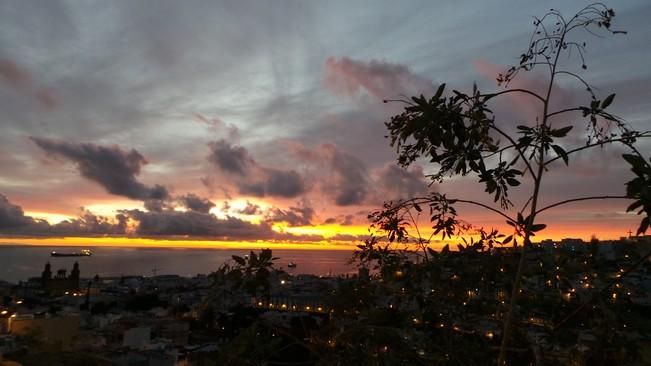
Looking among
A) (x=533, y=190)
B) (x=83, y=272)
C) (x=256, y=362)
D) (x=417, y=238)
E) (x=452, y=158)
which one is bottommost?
(x=83, y=272)

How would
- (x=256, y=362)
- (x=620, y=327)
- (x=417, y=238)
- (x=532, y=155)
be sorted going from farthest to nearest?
(x=417, y=238), (x=620, y=327), (x=256, y=362), (x=532, y=155)

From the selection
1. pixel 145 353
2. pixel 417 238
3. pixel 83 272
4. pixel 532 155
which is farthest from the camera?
pixel 83 272

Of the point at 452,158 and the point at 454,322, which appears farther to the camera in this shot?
the point at 454,322

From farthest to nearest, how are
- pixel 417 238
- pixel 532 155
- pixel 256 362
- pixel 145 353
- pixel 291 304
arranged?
pixel 291 304 < pixel 145 353 < pixel 417 238 < pixel 256 362 < pixel 532 155

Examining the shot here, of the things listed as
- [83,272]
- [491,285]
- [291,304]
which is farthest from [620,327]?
[83,272]

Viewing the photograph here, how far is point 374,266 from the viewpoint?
259 centimetres

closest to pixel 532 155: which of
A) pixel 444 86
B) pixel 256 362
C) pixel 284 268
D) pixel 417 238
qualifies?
pixel 444 86

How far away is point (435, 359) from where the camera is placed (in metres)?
2.06

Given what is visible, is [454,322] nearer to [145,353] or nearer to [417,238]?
[417,238]

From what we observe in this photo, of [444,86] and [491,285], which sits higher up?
[444,86]

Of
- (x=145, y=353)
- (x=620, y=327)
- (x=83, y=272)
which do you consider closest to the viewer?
(x=620, y=327)

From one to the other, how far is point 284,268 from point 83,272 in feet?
345

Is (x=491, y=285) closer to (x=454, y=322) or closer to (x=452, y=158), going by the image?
(x=454, y=322)

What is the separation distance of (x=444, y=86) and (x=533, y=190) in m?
0.60
